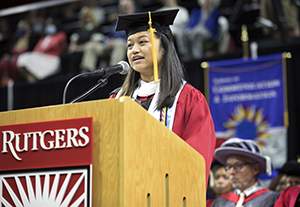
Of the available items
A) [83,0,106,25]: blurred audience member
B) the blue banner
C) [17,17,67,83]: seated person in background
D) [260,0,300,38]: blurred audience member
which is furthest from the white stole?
[83,0,106,25]: blurred audience member

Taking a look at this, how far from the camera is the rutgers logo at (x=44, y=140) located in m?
1.69

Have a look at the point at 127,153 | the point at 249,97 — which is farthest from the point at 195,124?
the point at 249,97

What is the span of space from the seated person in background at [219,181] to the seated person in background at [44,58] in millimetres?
4119

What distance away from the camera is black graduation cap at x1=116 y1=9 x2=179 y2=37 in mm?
2699

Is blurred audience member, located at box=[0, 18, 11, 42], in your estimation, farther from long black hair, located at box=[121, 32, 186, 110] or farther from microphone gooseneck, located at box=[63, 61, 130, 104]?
microphone gooseneck, located at box=[63, 61, 130, 104]

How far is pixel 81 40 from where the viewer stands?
7.95 m

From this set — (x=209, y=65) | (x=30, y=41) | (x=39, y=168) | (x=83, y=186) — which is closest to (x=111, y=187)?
(x=83, y=186)

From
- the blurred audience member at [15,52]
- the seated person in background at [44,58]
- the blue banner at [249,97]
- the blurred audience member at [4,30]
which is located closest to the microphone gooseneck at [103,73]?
the blue banner at [249,97]

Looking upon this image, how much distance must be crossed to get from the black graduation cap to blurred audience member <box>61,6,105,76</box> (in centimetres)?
492

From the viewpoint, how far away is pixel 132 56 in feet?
8.71

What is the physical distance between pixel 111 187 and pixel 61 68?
21.2 ft

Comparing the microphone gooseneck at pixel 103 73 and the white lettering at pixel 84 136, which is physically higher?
the microphone gooseneck at pixel 103 73

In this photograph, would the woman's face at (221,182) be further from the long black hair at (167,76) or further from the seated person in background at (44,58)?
the seated person in background at (44,58)

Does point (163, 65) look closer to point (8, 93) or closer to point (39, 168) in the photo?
point (39, 168)
